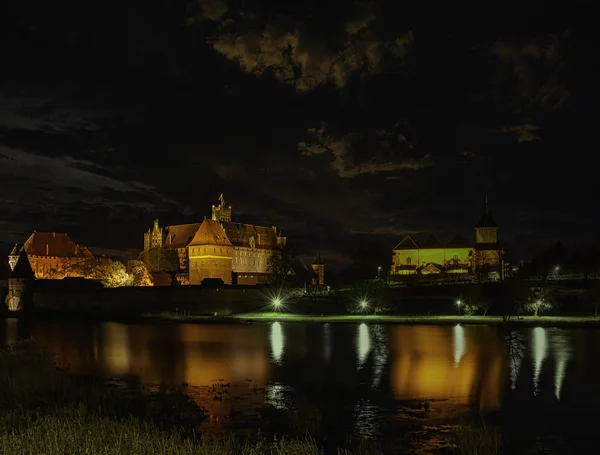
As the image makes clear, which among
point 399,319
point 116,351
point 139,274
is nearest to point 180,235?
point 139,274

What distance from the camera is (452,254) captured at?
135000 mm


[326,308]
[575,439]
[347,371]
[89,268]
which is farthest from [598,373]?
[89,268]

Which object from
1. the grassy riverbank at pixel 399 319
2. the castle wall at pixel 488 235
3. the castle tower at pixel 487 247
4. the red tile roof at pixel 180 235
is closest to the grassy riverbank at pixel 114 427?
the grassy riverbank at pixel 399 319

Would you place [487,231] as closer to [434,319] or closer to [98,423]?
[434,319]

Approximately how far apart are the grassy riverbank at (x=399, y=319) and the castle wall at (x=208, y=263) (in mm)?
34734

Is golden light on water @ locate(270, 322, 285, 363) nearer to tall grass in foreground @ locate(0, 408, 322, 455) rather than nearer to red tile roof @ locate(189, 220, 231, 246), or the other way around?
tall grass in foreground @ locate(0, 408, 322, 455)

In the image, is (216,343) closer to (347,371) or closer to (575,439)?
(347,371)

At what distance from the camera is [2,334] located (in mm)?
52281

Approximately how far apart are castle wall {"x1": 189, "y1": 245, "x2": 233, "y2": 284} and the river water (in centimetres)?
5573

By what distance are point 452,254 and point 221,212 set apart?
42.5 meters

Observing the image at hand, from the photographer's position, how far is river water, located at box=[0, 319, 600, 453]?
60.9 ft

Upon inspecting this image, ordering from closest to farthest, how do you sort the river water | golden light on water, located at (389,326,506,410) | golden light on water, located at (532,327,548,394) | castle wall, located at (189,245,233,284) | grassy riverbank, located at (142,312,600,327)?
the river water < golden light on water, located at (389,326,506,410) < golden light on water, located at (532,327,548,394) < grassy riverbank, located at (142,312,600,327) < castle wall, located at (189,245,233,284)

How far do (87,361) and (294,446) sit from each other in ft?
72.9

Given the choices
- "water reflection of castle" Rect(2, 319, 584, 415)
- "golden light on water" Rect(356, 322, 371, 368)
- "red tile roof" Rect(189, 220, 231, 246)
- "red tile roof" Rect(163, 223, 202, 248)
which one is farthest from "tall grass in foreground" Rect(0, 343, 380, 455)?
"red tile roof" Rect(163, 223, 202, 248)
